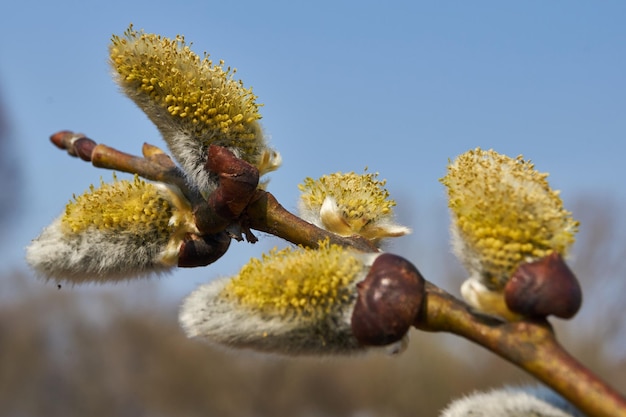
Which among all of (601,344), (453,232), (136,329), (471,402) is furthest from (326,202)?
(136,329)

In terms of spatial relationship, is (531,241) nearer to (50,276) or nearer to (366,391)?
(50,276)

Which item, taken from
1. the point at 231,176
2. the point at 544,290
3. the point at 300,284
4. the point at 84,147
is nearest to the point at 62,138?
the point at 84,147

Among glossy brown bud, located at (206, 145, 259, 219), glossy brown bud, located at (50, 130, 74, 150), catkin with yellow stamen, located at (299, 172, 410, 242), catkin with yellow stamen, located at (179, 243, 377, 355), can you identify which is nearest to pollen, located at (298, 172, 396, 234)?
catkin with yellow stamen, located at (299, 172, 410, 242)

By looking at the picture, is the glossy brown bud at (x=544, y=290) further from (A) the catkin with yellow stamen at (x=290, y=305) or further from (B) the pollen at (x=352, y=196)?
(B) the pollen at (x=352, y=196)

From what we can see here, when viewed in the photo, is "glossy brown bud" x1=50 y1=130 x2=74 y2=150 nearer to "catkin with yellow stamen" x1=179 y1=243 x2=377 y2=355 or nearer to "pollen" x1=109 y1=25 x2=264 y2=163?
"pollen" x1=109 y1=25 x2=264 y2=163

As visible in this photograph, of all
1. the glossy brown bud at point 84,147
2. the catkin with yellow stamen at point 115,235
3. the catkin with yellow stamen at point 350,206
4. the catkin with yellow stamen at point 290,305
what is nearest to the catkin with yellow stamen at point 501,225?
the catkin with yellow stamen at point 290,305

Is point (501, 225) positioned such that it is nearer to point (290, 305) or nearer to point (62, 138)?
point (290, 305)
